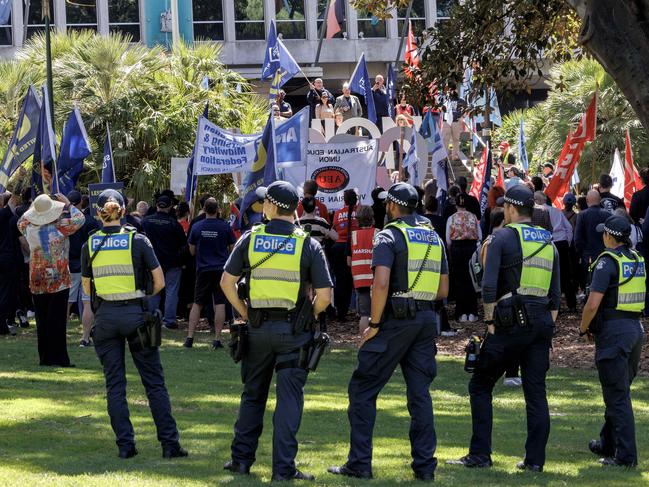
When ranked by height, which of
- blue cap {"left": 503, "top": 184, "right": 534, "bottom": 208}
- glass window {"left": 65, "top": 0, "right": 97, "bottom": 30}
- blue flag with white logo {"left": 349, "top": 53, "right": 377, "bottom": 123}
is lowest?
blue cap {"left": 503, "top": 184, "right": 534, "bottom": 208}

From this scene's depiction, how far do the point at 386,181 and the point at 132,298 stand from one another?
1274 centimetres

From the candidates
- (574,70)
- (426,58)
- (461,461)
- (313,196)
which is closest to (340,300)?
(313,196)

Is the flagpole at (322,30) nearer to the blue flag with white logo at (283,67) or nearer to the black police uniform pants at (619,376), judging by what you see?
the blue flag with white logo at (283,67)

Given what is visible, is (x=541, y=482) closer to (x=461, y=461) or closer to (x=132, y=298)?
(x=461, y=461)

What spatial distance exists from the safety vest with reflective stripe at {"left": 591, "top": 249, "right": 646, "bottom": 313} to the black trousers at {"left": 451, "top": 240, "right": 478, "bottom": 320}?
8.61 m

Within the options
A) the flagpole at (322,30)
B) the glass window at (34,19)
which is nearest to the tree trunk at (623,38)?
the flagpole at (322,30)

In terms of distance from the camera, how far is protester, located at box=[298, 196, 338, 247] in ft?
55.7

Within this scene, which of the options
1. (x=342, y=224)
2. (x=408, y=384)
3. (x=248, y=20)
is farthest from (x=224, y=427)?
(x=248, y=20)

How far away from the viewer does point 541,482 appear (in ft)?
26.5

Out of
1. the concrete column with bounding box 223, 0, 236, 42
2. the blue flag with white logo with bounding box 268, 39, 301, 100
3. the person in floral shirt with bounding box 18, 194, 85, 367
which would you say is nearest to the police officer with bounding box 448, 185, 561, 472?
the person in floral shirt with bounding box 18, 194, 85, 367

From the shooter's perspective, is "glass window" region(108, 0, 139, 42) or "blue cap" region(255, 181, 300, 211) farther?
"glass window" region(108, 0, 139, 42)

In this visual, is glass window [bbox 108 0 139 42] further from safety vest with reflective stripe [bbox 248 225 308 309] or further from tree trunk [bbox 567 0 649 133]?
safety vest with reflective stripe [bbox 248 225 308 309]

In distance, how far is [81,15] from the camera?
47344mm

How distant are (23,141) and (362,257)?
175 inches
